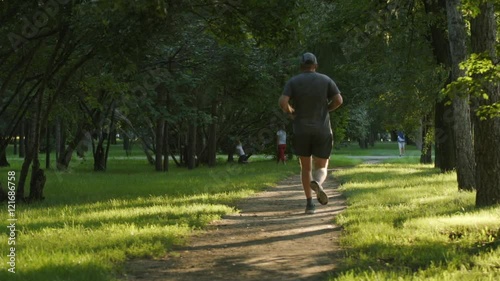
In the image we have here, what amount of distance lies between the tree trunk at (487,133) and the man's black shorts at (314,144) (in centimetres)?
199

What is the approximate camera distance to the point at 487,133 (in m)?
9.00

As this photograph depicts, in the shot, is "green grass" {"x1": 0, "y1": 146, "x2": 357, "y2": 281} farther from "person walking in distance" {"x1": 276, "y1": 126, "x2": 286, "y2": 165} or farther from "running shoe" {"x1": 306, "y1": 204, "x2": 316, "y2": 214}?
"person walking in distance" {"x1": 276, "y1": 126, "x2": 286, "y2": 165}

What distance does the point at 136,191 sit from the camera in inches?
600

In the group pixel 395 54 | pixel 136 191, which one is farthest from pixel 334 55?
pixel 136 191

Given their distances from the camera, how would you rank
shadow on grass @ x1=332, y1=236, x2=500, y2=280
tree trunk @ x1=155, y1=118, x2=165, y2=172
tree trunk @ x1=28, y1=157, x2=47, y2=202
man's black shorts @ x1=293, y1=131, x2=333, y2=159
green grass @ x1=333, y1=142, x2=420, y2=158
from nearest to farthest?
shadow on grass @ x1=332, y1=236, x2=500, y2=280
man's black shorts @ x1=293, y1=131, x2=333, y2=159
tree trunk @ x1=28, y1=157, x2=47, y2=202
tree trunk @ x1=155, y1=118, x2=165, y2=172
green grass @ x1=333, y1=142, x2=420, y2=158

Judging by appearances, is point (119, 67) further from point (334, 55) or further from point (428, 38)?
point (334, 55)

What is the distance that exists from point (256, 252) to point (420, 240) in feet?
5.59

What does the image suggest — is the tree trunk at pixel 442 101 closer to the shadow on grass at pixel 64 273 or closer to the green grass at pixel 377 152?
the shadow on grass at pixel 64 273

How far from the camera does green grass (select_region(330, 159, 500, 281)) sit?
5387 mm

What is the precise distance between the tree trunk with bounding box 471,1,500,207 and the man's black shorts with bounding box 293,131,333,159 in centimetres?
199

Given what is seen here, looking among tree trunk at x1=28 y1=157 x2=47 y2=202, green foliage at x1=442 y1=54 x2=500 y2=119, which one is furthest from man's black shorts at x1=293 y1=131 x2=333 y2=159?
tree trunk at x1=28 y1=157 x2=47 y2=202

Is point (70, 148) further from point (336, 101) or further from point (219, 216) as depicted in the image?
point (336, 101)

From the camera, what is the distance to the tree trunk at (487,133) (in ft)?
29.0

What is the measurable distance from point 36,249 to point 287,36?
7553 mm
